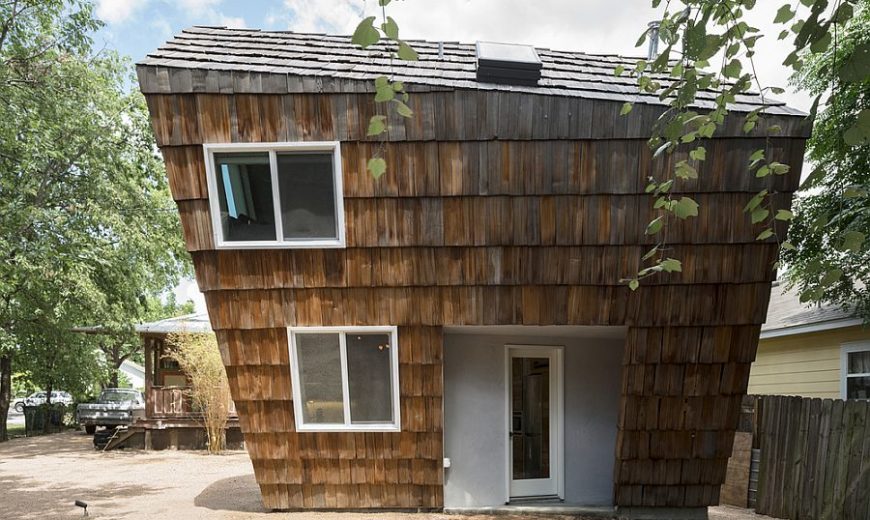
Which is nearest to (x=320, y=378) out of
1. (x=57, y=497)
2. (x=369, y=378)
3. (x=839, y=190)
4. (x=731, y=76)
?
(x=369, y=378)

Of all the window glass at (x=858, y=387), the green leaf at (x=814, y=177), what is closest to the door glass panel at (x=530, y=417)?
the green leaf at (x=814, y=177)

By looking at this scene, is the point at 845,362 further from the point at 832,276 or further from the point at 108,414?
the point at 108,414

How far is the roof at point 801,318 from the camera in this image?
→ 7.46 m

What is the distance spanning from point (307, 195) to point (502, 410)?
297 centimetres

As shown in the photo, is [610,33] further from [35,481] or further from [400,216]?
[35,481]

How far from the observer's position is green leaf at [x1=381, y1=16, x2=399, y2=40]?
7.48ft

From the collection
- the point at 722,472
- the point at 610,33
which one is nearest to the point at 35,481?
the point at 722,472

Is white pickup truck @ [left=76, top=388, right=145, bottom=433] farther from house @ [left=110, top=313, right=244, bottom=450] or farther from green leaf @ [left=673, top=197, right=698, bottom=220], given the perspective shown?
green leaf @ [left=673, top=197, right=698, bottom=220]

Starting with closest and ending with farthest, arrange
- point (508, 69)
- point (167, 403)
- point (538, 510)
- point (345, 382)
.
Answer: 1. point (508, 69)
2. point (345, 382)
3. point (538, 510)
4. point (167, 403)

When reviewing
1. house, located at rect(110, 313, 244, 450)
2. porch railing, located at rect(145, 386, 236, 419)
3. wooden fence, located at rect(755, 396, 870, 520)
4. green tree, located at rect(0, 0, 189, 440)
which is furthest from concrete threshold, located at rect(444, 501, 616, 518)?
porch railing, located at rect(145, 386, 236, 419)

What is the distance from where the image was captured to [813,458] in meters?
5.70

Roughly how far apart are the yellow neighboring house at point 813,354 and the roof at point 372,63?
12.2ft

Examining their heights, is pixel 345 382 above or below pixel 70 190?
below

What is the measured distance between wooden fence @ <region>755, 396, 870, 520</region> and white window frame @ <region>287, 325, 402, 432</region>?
4100 millimetres
